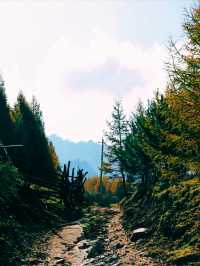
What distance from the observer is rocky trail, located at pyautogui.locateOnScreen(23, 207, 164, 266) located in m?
15.4

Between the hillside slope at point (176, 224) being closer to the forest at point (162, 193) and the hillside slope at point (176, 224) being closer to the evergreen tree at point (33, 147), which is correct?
the forest at point (162, 193)

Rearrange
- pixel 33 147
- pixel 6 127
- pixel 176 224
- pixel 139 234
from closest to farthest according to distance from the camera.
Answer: pixel 176 224
pixel 139 234
pixel 6 127
pixel 33 147

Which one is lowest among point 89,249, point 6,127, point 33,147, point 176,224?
point 89,249

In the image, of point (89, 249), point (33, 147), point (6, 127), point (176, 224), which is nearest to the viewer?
point (176, 224)

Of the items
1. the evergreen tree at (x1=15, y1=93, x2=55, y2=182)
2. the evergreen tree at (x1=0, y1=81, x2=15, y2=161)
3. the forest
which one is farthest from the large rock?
the evergreen tree at (x1=0, y1=81, x2=15, y2=161)

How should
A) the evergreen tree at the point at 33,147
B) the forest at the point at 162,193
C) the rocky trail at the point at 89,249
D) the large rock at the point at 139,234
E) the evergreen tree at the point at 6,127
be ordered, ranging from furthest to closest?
the evergreen tree at the point at 33,147, the evergreen tree at the point at 6,127, the large rock at the point at 139,234, the rocky trail at the point at 89,249, the forest at the point at 162,193

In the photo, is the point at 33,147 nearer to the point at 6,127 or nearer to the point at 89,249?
the point at 6,127

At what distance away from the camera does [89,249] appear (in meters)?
17.4

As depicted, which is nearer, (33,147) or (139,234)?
(139,234)

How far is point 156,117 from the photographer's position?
82.2 ft

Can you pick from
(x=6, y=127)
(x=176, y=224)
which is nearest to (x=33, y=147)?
(x=6, y=127)

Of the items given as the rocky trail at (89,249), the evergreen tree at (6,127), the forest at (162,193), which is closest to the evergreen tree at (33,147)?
the evergreen tree at (6,127)

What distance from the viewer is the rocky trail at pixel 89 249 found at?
50.5 feet

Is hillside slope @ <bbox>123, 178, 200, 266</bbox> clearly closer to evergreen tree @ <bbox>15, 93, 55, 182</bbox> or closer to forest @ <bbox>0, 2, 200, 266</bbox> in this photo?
forest @ <bbox>0, 2, 200, 266</bbox>
